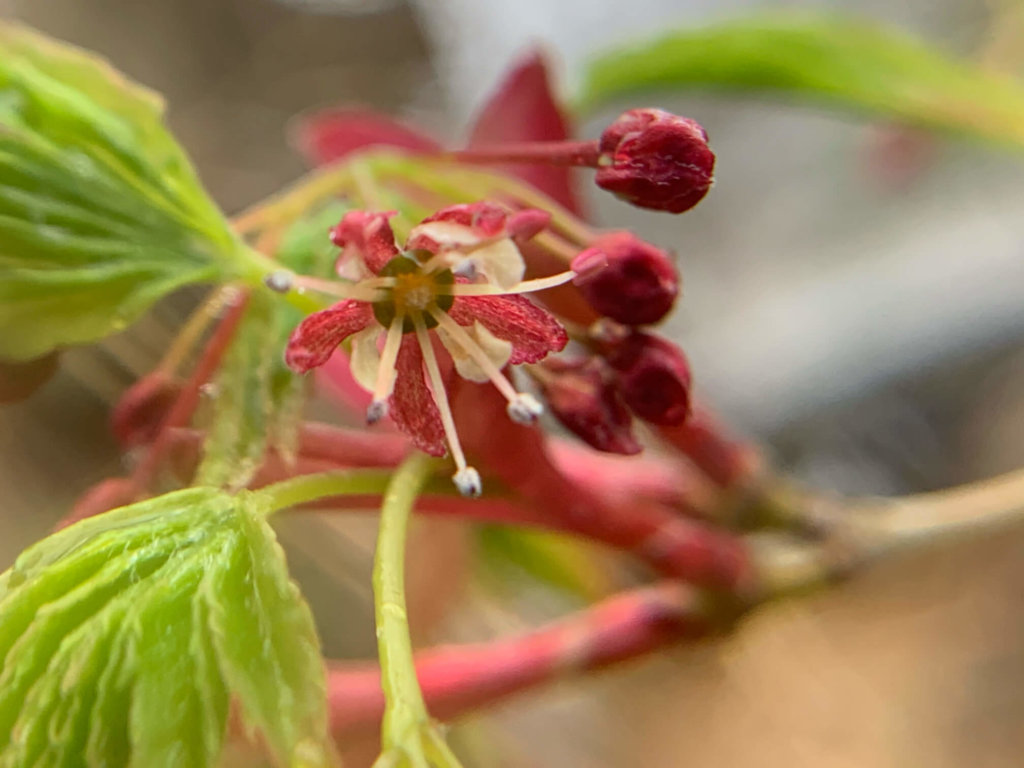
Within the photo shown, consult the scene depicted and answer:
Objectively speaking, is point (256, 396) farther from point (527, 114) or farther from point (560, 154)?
point (527, 114)

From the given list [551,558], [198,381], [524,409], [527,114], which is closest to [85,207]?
[198,381]

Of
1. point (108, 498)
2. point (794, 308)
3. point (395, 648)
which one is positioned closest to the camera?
point (395, 648)

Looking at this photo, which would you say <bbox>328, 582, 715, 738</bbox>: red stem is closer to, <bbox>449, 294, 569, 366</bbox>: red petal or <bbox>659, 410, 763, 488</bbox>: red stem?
<bbox>659, 410, 763, 488</bbox>: red stem

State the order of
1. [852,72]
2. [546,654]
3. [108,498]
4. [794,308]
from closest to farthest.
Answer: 1. [108,498]
2. [546,654]
3. [852,72]
4. [794,308]

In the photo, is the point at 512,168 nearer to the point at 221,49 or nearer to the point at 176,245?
the point at 176,245

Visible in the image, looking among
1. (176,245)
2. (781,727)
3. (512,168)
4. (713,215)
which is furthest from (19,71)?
(713,215)

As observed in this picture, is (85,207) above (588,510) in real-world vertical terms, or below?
above

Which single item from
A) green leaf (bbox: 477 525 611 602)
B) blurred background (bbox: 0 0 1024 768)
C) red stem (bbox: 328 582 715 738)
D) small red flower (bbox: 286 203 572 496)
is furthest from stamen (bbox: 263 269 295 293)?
blurred background (bbox: 0 0 1024 768)
